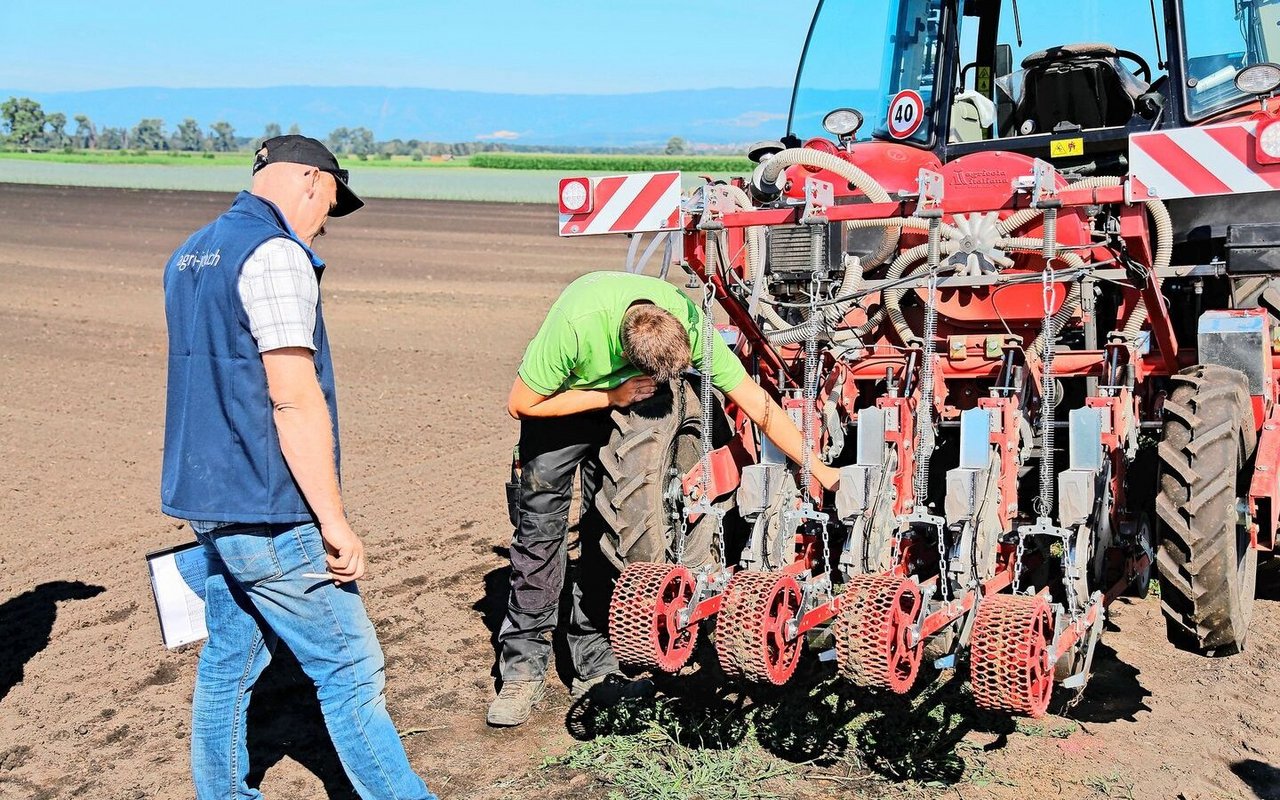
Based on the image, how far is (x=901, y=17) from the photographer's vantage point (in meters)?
6.58

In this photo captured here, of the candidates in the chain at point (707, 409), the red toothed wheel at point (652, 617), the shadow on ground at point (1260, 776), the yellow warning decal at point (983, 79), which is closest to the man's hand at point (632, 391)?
the chain at point (707, 409)


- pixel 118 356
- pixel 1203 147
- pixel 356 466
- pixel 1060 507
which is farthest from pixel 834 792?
pixel 118 356

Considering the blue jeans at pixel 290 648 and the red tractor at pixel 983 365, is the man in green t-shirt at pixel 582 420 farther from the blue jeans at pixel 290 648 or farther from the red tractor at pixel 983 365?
the blue jeans at pixel 290 648

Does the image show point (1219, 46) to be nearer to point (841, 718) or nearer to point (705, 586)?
point (841, 718)

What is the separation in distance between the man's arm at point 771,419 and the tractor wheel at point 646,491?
36 centimetres

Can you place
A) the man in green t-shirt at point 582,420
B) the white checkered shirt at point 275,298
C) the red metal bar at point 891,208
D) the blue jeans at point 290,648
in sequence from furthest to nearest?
the man in green t-shirt at point 582,420 → the red metal bar at point 891,208 → the blue jeans at point 290,648 → the white checkered shirt at point 275,298

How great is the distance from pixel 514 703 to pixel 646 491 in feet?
3.10

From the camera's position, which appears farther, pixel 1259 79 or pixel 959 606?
pixel 1259 79

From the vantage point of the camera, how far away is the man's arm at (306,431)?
334 cm

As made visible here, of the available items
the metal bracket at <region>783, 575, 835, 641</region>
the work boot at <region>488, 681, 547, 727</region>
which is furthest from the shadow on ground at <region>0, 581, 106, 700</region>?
the metal bracket at <region>783, 575, 835, 641</region>

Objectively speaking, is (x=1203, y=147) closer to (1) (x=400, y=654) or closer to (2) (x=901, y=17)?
(2) (x=901, y=17)

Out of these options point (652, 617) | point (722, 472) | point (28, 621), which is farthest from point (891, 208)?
point (28, 621)

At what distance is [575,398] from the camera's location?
4715 mm

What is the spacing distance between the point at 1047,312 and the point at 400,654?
3.01 meters
